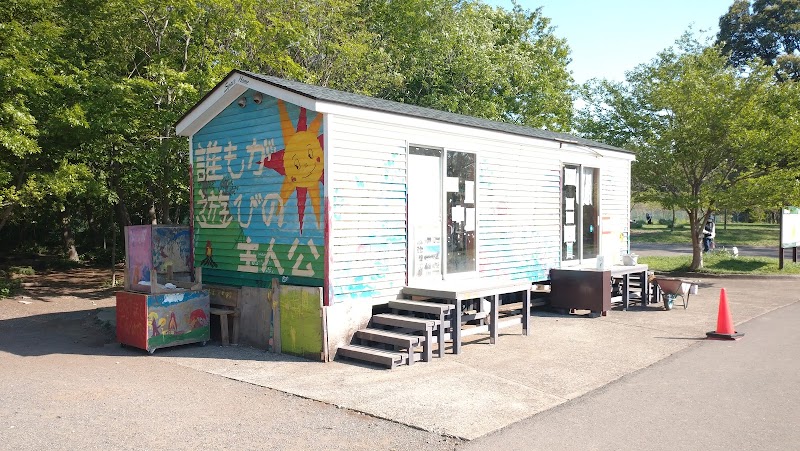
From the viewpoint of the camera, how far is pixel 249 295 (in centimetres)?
964

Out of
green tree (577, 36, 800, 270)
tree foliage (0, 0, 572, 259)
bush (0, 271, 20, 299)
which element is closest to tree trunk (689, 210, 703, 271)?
green tree (577, 36, 800, 270)

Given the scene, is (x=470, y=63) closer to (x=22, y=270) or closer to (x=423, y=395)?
(x=22, y=270)

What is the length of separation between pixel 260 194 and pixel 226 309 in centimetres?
187

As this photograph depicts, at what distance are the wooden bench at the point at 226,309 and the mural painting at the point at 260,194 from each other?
0.44m

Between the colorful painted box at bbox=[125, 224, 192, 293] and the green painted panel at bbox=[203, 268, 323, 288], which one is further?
the colorful painted box at bbox=[125, 224, 192, 293]

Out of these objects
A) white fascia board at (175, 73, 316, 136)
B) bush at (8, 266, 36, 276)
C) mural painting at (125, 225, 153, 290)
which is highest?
white fascia board at (175, 73, 316, 136)

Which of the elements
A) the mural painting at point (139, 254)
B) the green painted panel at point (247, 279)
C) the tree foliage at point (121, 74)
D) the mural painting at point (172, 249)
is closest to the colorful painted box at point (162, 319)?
the green painted panel at point (247, 279)

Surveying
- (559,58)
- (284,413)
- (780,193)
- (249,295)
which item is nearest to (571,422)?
(284,413)

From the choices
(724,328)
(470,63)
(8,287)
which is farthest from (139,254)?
(470,63)

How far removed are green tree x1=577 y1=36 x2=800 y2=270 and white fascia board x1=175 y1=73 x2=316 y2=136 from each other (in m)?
13.7

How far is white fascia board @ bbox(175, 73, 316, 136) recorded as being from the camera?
9.19 meters

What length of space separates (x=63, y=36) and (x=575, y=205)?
12.6 m

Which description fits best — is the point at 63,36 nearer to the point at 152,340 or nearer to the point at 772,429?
the point at 152,340

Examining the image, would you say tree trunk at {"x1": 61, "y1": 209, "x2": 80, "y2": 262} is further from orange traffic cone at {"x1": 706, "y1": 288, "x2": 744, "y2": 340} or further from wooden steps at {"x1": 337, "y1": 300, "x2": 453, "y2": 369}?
orange traffic cone at {"x1": 706, "y1": 288, "x2": 744, "y2": 340}
